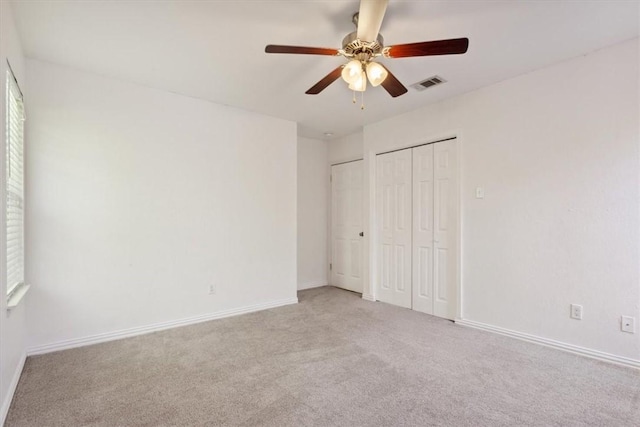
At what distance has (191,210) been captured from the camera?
3.44 metres

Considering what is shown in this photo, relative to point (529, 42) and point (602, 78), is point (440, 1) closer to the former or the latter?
point (529, 42)

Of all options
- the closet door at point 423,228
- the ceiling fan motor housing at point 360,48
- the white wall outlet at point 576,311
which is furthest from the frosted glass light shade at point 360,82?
the white wall outlet at point 576,311

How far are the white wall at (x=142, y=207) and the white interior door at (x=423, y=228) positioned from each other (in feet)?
5.45

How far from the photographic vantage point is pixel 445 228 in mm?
3564

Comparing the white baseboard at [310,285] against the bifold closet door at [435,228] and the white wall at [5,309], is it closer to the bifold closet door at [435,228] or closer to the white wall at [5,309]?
the bifold closet door at [435,228]

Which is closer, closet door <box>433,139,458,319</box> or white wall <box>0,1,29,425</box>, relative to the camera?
white wall <box>0,1,29,425</box>

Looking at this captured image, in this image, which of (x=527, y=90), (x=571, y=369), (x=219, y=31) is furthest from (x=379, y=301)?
(x=219, y=31)

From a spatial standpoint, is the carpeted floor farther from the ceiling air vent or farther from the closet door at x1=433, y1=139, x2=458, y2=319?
the ceiling air vent

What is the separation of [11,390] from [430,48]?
133 inches

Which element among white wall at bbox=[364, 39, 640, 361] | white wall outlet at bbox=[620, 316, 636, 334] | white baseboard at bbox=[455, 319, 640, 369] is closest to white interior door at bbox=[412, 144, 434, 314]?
white wall at bbox=[364, 39, 640, 361]

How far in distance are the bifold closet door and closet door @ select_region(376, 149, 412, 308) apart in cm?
12

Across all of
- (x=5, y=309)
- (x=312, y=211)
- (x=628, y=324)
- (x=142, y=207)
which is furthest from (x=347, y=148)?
(x=5, y=309)

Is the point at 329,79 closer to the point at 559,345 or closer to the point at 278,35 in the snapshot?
the point at 278,35

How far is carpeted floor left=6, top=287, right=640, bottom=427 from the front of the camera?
182 cm
